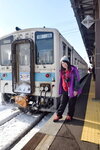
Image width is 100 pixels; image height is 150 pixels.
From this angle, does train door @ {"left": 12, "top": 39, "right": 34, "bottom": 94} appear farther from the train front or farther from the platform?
the platform

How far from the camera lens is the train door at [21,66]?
15.0 ft

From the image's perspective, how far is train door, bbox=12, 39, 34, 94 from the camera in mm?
4559

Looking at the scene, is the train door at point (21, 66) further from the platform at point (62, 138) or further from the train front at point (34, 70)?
the platform at point (62, 138)

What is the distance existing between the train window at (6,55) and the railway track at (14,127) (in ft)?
5.68

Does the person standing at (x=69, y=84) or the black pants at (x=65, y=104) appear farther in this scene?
the black pants at (x=65, y=104)

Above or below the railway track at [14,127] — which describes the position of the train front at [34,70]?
above

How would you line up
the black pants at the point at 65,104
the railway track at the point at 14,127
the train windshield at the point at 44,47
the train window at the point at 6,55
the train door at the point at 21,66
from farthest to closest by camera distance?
1. the train window at the point at 6,55
2. the train door at the point at 21,66
3. the train windshield at the point at 44,47
4. the black pants at the point at 65,104
5. the railway track at the point at 14,127

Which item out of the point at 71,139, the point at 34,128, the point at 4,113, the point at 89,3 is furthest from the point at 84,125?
the point at 89,3

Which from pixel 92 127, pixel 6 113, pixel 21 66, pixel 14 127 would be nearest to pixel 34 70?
pixel 21 66

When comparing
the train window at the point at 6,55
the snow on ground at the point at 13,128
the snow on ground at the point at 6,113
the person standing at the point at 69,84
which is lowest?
the snow on ground at the point at 13,128

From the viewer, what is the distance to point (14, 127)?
12.5ft

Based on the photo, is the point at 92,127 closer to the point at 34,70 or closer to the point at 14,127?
the point at 14,127

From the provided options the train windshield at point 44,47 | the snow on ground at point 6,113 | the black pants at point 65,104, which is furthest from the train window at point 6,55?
the black pants at point 65,104

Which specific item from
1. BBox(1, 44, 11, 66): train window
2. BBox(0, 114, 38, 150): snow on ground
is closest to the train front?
BBox(1, 44, 11, 66): train window
